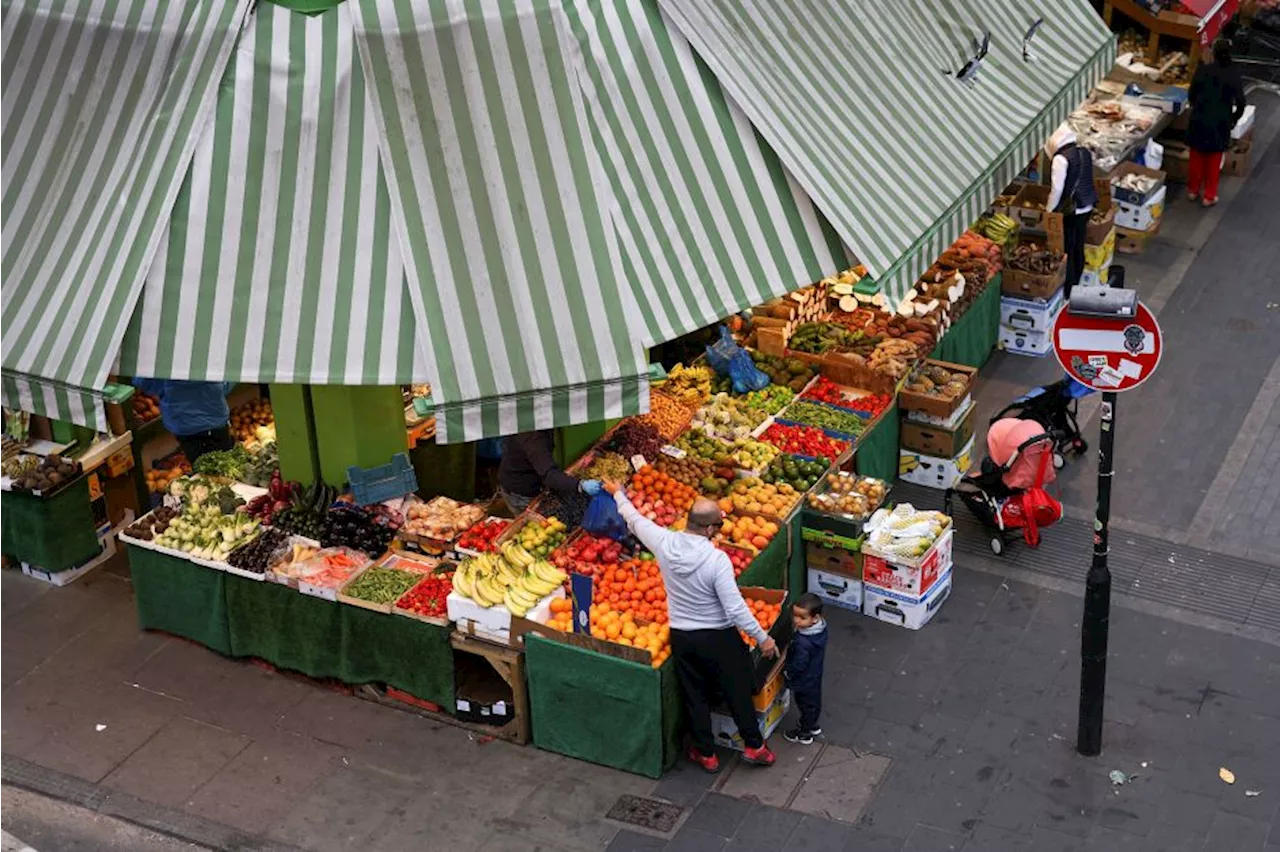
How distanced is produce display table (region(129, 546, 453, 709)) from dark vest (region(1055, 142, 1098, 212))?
25.8ft

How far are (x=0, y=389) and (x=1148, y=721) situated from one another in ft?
→ 26.0

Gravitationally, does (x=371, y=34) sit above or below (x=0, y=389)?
above

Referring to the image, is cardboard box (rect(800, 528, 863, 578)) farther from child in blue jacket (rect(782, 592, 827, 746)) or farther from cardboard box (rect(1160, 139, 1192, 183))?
cardboard box (rect(1160, 139, 1192, 183))

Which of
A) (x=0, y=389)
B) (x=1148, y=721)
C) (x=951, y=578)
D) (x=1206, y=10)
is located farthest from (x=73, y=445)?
(x=1206, y=10)

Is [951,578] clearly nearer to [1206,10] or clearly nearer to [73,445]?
[73,445]

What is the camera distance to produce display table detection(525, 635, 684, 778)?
11273 mm

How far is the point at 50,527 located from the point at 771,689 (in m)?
5.87

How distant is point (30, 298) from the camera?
1215cm

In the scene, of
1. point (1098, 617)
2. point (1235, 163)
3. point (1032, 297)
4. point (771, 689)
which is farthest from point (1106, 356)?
point (1235, 163)

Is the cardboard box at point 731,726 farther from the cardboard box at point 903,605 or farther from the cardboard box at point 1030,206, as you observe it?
the cardboard box at point 1030,206

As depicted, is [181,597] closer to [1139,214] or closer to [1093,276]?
[1093,276]

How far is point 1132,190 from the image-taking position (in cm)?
1866

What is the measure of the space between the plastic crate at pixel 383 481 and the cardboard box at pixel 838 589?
3034mm

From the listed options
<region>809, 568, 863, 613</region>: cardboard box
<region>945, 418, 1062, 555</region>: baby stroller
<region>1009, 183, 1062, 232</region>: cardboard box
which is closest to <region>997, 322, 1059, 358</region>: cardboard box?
<region>1009, 183, 1062, 232</region>: cardboard box
